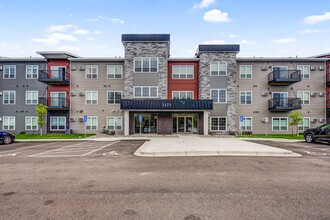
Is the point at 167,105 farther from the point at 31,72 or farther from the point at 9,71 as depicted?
the point at 9,71

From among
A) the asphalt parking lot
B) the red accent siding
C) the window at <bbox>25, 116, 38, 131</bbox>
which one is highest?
A: the red accent siding

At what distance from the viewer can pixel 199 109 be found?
67.4 feet

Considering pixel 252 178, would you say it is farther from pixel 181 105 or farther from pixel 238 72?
pixel 238 72

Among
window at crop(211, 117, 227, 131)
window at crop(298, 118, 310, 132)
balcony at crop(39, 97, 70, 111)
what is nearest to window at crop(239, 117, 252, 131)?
Result: window at crop(211, 117, 227, 131)

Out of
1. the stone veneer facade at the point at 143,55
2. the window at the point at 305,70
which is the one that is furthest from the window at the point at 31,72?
the window at the point at 305,70

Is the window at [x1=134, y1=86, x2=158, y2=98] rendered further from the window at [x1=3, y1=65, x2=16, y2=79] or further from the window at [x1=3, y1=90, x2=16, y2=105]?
the window at [x1=3, y1=65, x2=16, y2=79]

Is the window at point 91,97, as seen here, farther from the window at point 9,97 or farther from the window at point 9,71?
the window at point 9,71

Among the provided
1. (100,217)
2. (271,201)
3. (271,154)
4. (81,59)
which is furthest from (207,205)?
(81,59)

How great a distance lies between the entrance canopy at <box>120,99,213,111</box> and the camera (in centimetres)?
2052

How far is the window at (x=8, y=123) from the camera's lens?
77.3 feet

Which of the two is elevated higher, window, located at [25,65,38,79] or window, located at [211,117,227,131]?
window, located at [25,65,38,79]

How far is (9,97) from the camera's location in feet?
77.8

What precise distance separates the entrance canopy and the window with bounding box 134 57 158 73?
450 centimetres

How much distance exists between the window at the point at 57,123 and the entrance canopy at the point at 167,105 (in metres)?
9.47
